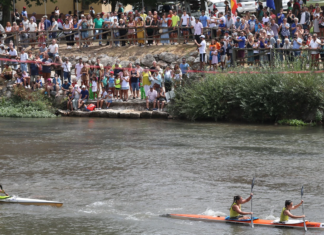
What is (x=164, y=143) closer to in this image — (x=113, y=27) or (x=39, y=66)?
(x=39, y=66)

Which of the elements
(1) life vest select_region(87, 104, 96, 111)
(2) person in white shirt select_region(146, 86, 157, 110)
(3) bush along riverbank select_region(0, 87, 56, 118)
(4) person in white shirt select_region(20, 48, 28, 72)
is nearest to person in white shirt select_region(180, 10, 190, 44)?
(2) person in white shirt select_region(146, 86, 157, 110)

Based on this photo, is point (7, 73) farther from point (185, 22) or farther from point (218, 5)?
point (218, 5)

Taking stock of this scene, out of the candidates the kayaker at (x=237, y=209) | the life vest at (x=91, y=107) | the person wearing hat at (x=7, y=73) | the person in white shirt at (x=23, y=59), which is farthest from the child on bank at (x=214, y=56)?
the kayaker at (x=237, y=209)

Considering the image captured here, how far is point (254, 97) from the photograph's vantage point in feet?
80.1

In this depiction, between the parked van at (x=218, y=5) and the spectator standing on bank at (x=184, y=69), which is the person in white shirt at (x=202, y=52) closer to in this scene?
the spectator standing on bank at (x=184, y=69)

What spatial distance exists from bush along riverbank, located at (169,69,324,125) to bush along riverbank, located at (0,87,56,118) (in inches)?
267

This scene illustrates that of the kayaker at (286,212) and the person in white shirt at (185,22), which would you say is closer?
the kayaker at (286,212)

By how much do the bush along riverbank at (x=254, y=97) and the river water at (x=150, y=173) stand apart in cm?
94

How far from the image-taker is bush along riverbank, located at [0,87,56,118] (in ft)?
92.3

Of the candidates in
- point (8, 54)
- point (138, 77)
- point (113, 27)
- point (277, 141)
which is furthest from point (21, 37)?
point (277, 141)

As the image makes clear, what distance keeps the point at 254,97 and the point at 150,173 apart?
9.22 meters

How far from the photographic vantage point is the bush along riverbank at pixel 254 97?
2398cm

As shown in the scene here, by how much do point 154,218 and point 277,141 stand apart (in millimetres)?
9271

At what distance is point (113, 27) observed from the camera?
32.3 meters
